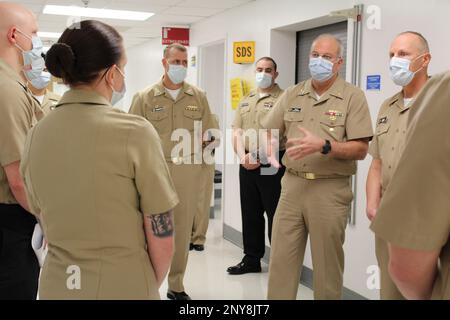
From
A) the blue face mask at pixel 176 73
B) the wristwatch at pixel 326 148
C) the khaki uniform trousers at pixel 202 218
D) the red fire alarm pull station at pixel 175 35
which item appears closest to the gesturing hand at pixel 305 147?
the wristwatch at pixel 326 148

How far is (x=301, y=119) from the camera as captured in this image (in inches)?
114

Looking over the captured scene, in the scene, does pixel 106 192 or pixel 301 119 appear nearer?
pixel 106 192

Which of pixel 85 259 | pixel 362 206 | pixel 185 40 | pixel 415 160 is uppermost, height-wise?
pixel 185 40

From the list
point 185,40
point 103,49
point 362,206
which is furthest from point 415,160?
point 185,40

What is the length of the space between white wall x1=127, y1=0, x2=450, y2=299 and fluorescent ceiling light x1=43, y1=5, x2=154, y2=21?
78 cm

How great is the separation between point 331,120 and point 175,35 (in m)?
4.60

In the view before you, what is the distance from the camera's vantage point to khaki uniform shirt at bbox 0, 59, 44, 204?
1734mm

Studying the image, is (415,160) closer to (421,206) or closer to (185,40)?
(421,206)

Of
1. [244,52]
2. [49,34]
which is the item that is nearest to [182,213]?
[244,52]

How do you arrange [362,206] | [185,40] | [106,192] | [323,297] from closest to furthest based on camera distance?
[106,192] < [323,297] < [362,206] < [185,40]

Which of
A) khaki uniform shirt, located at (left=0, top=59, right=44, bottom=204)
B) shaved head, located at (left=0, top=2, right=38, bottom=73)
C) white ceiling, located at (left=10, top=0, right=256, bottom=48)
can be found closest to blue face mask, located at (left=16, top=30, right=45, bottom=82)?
shaved head, located at (left=0, top=2, right=38, bottom=73)

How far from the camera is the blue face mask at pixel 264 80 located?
4.31m

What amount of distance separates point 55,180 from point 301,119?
70.2 inches

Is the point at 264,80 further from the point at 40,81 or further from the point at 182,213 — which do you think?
the point at 40,81
